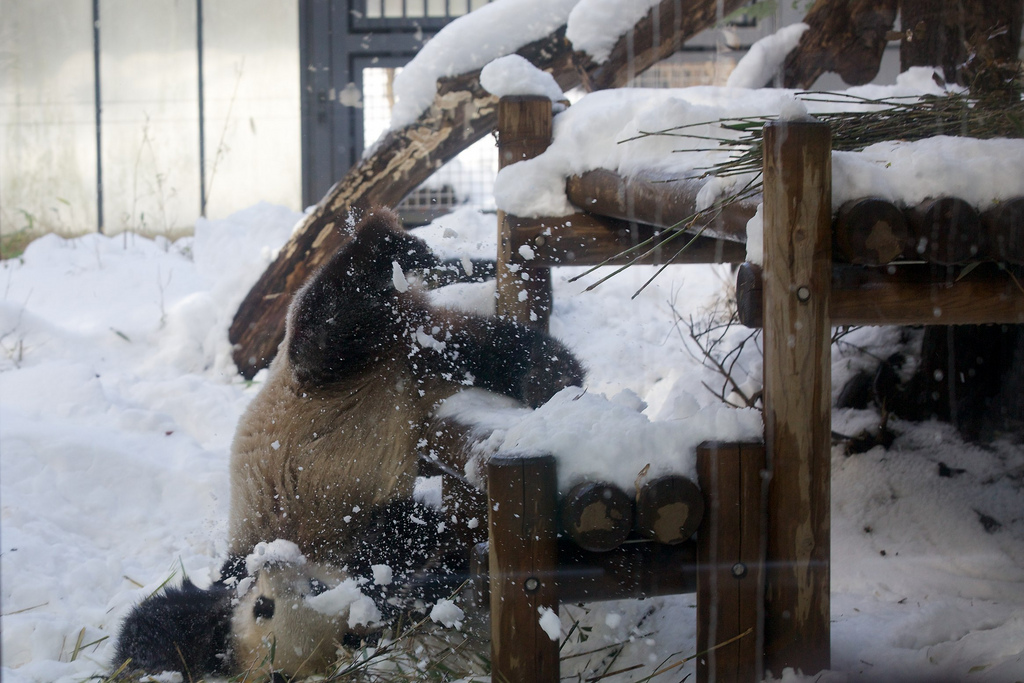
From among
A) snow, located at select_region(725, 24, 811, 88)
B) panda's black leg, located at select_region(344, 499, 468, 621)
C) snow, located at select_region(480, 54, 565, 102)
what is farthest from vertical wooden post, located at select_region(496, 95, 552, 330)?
snow, located at select_region(725, 24, 811, 88)

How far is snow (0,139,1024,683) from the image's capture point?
1769 millimetres

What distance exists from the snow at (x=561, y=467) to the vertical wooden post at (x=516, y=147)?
0.30ft

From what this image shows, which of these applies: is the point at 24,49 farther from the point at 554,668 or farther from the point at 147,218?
the point at 554,668

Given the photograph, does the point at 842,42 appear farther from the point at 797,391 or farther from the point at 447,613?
the point at 447,613

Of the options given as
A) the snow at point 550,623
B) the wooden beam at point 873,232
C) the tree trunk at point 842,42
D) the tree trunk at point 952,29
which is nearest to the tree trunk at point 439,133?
the tree trunk at point 842,42

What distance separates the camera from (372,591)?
7.74 feet

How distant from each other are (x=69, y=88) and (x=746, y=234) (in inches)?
246

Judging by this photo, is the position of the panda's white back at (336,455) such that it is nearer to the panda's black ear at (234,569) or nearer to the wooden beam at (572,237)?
the panda's black ear at (234,569)

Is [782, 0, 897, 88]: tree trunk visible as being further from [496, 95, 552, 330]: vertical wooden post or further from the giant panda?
the giant panda

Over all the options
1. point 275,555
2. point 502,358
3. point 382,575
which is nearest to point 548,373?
point 502,358

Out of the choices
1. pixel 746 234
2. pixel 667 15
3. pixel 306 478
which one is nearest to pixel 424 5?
pixel 667 15

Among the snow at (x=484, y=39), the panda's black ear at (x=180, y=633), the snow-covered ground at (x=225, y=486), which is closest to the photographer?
the snow-covered ground at (x=225, y=486)

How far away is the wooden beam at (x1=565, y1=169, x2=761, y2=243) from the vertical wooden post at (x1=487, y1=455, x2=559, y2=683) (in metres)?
0.68

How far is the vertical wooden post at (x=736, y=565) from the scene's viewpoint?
1.63 metres
